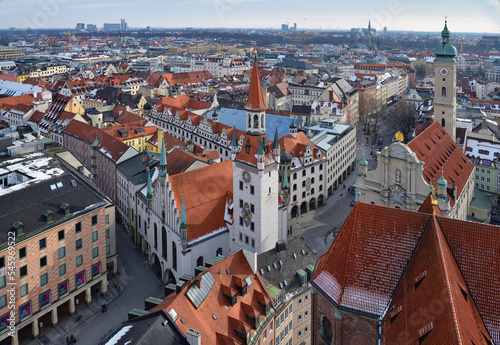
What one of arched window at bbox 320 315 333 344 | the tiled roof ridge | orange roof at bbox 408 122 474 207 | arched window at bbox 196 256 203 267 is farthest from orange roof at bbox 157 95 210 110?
the tiled roof ridge

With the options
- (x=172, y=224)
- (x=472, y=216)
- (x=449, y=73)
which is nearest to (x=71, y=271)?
(x=172, y=224)

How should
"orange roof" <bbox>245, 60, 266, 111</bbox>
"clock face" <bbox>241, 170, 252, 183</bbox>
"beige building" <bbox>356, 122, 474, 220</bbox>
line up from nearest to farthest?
1. "orange roof" <bbox>245, 60, 266, 111</bbox>
2. "clock face" <bbox>241, 170, 252, 183</bbox>
3. "beige building" <bbox>356, 122, 474, 220</bbox>

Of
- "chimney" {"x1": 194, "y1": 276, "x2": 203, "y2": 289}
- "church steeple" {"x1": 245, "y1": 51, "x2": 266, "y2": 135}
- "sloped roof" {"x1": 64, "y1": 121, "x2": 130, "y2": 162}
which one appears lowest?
"chimney" {"x1": 194, "y1": 276, "x2": 203, "y2": 289}

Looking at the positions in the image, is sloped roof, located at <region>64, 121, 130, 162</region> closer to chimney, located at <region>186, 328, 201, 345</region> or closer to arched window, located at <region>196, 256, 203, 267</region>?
arched window, located at <region>196, 256, 203, 267</region>

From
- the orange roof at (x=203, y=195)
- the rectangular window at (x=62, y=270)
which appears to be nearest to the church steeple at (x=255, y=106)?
the orange roof at (x=203, y=195)

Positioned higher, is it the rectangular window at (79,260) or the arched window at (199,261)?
the rectangular window at (79,260)

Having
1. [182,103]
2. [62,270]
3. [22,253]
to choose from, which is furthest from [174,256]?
[182,103]

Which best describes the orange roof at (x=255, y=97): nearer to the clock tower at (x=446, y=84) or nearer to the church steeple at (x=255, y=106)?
the church steeple at (x=255, y=106)
